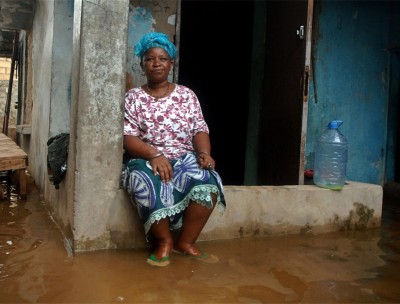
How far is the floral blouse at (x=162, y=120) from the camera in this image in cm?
290

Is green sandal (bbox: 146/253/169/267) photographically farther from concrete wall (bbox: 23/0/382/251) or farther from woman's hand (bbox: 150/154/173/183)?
woman's hand (bbox: 150/154/173/183)

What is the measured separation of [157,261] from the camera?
2.57 meters

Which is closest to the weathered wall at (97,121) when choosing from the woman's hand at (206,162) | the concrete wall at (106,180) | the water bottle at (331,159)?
the concrete wall at (106,180)

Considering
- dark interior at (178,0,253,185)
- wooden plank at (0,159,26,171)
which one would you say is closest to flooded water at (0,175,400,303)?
wooden plank at (0,159,26,171)

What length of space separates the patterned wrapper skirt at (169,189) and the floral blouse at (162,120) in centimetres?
21

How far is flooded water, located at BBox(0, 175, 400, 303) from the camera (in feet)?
6.79

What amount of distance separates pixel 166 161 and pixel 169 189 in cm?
18

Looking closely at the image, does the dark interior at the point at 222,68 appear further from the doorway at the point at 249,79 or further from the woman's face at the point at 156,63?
the woman's face at the point at 156,63

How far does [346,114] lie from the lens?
536 cm

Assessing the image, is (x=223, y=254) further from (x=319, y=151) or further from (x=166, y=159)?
(x=319, y=151)

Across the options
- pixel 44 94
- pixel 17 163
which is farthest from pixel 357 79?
pixel 17 163

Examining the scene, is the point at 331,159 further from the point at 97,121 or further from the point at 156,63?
the point at 97,121

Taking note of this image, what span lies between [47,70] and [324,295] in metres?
3.40

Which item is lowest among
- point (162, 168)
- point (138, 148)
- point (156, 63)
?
point (162, 168)
